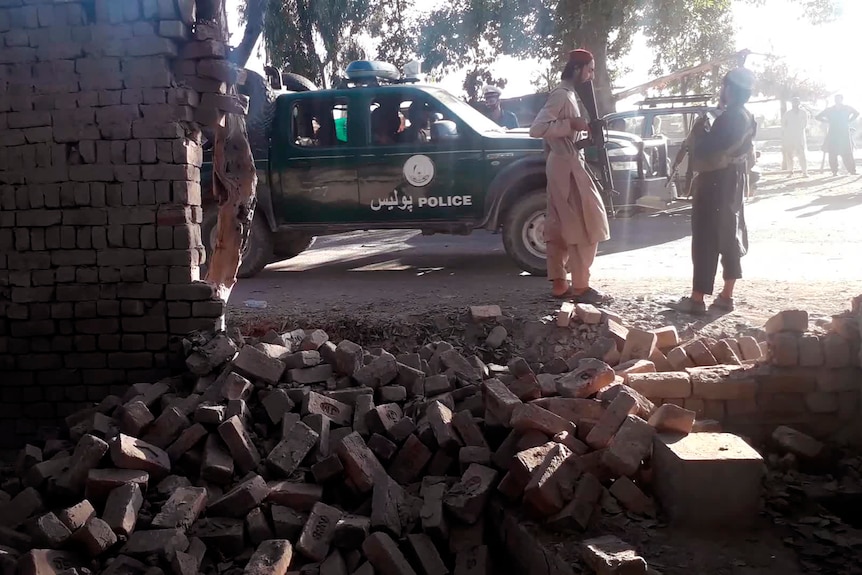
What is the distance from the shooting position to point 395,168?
8.09m

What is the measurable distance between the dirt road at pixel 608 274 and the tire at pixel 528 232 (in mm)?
189

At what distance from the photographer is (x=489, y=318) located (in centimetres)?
575

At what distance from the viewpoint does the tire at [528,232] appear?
776cm

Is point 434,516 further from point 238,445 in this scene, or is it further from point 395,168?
point 395,168

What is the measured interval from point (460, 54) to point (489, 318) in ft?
59.1

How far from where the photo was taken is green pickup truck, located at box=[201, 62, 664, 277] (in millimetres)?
7855

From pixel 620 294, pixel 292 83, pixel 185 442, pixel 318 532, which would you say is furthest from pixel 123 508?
pixel 292 83

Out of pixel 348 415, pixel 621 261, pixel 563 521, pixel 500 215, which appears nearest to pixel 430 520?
pixel 563 521

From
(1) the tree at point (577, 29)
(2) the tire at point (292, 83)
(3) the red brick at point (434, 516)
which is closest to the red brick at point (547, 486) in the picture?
(3) the red brick at point (434, 516)

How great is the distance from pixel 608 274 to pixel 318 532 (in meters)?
5.38

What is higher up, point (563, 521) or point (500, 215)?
point (500, 215)

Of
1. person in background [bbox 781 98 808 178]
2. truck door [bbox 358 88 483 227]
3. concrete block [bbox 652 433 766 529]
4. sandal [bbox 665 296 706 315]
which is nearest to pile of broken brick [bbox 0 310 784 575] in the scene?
concrete block [bbox 652 433 766 529]

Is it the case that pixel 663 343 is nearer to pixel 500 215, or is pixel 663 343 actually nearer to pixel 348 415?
pixel 348 415

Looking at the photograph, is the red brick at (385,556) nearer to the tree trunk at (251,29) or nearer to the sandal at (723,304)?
the sandal at (723,304)
